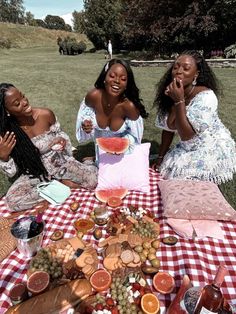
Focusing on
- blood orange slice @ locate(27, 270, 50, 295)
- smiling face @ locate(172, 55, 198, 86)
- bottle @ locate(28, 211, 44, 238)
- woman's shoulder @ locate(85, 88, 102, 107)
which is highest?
smiling face @ locate(172, 55, 198, 86)

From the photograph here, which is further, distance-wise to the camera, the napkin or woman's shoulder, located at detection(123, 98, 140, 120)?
woman's shoulder, located at detection(123, 98, 140, 120)

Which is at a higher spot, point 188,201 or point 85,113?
point 85,113

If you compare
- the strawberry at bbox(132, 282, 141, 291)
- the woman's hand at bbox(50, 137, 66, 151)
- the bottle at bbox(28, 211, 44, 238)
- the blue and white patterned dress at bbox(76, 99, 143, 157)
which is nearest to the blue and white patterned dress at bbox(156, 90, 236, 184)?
the blue and white patterned dress at bbox(76, 99, 143, 157)

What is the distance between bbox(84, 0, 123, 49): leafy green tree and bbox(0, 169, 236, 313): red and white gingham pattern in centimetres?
2896

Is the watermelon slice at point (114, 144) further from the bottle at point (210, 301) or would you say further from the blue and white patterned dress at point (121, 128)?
the bottle at point (210, 301)

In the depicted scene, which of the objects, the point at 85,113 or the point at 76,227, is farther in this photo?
the point at 85,113

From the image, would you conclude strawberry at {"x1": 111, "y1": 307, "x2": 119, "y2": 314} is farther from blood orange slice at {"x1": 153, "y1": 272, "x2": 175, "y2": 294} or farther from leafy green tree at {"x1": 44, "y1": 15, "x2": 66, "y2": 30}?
leafy green tree at {"x1": 44, "y1": 15, "x2": 66, "y2": 30}

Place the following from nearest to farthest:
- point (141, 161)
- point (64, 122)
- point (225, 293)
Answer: point (225, 293) → point (141, 161) → point (64, 122)

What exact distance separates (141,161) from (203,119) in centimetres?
114

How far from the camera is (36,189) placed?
4129mm

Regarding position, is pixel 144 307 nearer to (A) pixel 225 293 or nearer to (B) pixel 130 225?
(A) pixel 225 293

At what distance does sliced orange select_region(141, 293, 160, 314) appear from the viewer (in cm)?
244

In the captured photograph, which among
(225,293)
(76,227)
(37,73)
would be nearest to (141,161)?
(76,227)

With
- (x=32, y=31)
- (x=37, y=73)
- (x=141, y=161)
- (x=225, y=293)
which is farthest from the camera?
(x=32, y=31)
